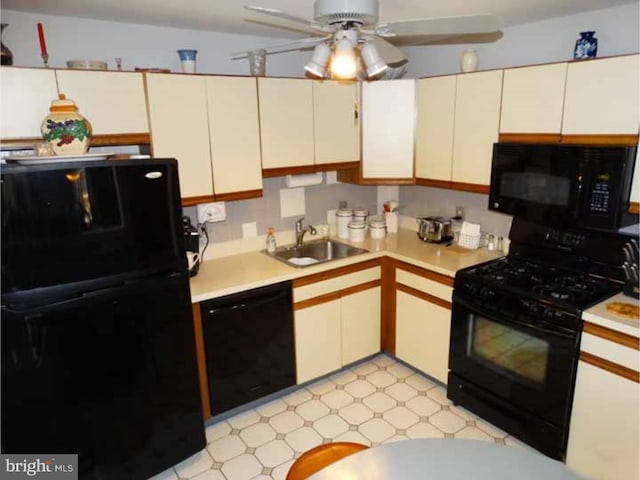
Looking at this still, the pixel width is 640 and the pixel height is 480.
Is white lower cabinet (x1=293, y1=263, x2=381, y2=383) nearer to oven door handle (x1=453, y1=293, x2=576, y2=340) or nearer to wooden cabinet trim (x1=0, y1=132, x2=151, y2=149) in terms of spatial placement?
oven door handle (x1=453, y1=293, x2=576, y2=340)

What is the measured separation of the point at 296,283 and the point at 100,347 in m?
1.18

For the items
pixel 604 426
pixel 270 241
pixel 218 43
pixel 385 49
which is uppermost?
pixel 218 43

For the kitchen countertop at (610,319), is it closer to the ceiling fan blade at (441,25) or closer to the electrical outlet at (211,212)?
the ceiling fan blade at (441,25)

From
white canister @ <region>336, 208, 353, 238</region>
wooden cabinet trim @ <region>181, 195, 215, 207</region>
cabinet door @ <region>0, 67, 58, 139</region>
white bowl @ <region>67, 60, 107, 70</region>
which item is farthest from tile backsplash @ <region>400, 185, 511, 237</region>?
cabinet door @ <region>0, 67, 58, 139</region>

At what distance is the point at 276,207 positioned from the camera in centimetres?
324

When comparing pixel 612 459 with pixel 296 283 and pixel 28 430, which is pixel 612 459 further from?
pixel 28 430

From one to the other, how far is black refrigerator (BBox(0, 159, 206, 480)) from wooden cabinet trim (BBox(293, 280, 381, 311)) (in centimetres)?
79

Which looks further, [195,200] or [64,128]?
[195,200]

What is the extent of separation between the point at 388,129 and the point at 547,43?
1086 millimetres

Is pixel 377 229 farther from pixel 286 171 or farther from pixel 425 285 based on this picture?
pixel 286 171

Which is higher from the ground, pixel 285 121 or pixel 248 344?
pixel 285 121

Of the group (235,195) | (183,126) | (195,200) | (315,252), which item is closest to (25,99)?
(183,126)

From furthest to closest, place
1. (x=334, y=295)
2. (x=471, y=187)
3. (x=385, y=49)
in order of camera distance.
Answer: (x=334, y=295)
(x=471, y=187)
(x=385, y=49)

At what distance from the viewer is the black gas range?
2172mm
